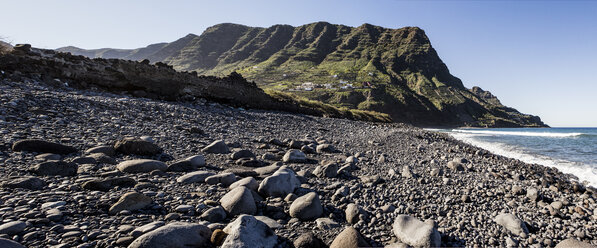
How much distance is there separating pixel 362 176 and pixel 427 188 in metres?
1.56

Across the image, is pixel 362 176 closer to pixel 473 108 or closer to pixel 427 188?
pixel 427 188

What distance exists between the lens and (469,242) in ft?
12.3

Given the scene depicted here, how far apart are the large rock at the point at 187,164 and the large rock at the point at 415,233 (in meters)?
4.44

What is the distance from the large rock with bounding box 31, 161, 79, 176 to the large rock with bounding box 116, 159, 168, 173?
0.73 meters

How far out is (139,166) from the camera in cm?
496

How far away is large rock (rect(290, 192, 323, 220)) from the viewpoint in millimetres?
3879

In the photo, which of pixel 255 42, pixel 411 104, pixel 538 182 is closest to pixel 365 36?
pixel 255 42

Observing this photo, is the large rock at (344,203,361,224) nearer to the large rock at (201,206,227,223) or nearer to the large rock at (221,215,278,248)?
the large rock at (221,215,278,248)

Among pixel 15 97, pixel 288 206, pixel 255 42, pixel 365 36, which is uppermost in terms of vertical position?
pixel 365 36

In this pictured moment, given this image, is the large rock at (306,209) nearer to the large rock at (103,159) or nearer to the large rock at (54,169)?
the large rock at (54,169)

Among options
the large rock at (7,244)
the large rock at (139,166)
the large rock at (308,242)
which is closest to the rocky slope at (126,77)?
the large rock at (139,166)

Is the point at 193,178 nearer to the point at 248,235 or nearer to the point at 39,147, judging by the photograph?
the point at 248,235

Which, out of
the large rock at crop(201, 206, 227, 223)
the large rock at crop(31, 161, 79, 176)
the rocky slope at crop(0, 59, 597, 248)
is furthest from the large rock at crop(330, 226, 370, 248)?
the large rock at crop(31, 161, 79, 176)

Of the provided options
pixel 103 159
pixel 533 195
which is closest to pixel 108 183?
pixel 103 159
